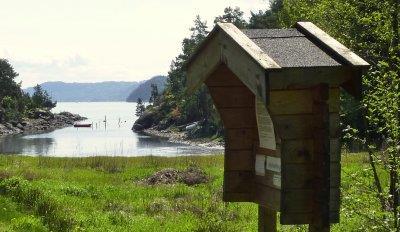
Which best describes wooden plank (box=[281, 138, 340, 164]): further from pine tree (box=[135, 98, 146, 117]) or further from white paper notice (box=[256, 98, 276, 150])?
pine tree (box=[135, 98, 146, 117])

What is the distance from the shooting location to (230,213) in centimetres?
1423

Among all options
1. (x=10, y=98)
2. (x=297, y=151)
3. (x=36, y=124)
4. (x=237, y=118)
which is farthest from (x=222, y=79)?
(x=36, y=124)

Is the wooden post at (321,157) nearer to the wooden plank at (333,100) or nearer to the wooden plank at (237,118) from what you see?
the wooden plank at (333,100)

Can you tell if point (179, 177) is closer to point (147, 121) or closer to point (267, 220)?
point (267, 220)

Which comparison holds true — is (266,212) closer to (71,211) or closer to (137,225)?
(137,225)

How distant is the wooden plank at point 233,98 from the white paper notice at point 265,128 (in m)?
0.48

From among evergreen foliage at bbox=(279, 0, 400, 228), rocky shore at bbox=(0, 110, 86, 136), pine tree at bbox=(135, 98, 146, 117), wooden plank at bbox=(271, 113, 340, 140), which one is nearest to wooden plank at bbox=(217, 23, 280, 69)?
wooden plank at bbox=(271, 113, 340, 140)

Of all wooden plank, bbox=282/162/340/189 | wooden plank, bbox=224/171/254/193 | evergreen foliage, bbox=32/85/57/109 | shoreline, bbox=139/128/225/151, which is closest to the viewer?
wooden plank, bbox=282/162/340/189

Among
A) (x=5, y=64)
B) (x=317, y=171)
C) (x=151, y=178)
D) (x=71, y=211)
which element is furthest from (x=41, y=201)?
(x=5, y=64)

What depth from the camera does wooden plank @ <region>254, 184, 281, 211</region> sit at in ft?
16.4

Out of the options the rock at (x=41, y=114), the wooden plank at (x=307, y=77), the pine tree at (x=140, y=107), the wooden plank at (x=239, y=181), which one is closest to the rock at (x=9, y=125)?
the rock at (x=41, y=114)

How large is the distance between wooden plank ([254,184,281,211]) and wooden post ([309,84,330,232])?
0.41 meters

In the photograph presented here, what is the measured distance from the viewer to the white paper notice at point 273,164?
191 inches

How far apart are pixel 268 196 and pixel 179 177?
17645 mm
